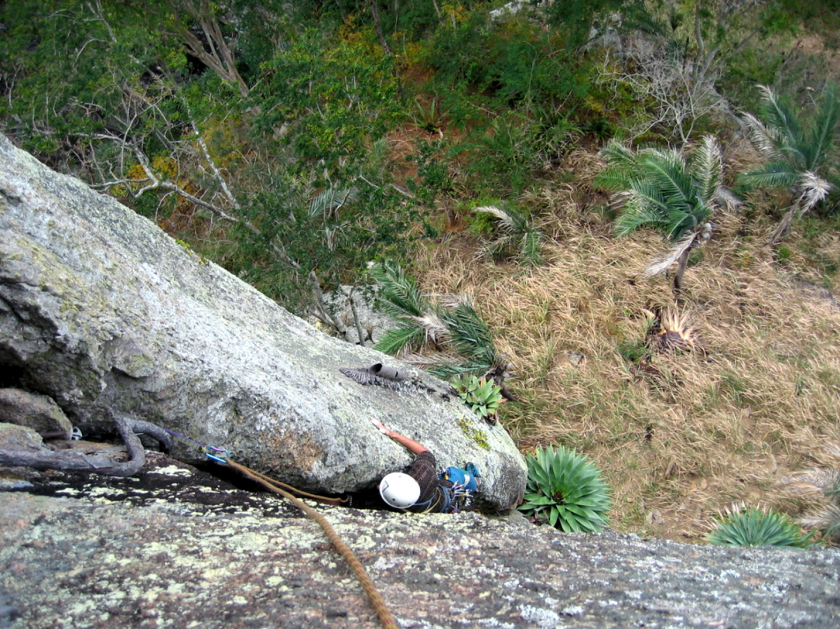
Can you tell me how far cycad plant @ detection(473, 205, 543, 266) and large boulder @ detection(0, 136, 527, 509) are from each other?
8890 millimetres

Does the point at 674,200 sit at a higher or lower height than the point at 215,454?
higher

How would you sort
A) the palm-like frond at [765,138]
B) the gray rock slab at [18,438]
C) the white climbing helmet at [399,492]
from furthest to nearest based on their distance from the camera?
the palm-like frond at [765,138], the white climbing helmet at [399,492], the gray rock slab at [18,438]

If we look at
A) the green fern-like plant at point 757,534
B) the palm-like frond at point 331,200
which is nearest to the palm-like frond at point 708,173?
the palm-like frond at point 331,200

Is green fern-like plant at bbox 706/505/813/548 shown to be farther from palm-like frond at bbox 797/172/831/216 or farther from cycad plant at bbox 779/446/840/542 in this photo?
palm-like frond at bbox 797/172/831/216

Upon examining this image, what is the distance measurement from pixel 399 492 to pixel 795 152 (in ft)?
41.3

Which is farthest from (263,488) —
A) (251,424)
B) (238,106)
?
(238,106)

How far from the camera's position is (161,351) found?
3.64m

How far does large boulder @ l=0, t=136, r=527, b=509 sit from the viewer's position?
3.22 m

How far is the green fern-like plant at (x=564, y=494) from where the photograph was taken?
23.4ft

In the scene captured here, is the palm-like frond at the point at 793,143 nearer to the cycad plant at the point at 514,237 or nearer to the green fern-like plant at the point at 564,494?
the cycad plant at the point at 514,237

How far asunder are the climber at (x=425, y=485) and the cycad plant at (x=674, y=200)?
8046 mm

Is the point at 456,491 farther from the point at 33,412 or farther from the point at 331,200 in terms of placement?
the point at 331,200

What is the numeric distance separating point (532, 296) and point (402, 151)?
5.64 metres

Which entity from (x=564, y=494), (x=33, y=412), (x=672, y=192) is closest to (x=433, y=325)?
(x=564, y=494)
